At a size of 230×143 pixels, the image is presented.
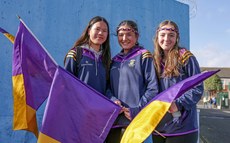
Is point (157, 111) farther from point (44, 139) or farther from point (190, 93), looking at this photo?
point (44, 139)

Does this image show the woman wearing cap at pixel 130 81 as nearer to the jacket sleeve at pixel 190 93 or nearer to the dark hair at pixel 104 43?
the dark hair at pixel 104 43

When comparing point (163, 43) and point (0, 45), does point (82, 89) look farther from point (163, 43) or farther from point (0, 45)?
point (0, 45)

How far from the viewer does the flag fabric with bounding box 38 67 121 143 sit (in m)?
2.61

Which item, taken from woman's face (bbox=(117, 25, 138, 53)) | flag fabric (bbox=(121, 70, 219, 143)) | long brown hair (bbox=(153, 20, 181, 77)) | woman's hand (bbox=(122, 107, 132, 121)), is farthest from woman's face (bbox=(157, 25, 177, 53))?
woman's hand (bbox=(122, 107, 132, 121))

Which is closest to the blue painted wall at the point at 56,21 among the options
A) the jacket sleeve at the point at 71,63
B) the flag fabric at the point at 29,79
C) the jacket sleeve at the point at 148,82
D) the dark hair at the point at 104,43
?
Result: the flag fabric at the point at 29,79

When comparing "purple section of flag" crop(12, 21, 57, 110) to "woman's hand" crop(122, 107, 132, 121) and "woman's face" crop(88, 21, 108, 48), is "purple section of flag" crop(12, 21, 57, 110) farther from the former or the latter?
"woman's hand" crop(122, 107, 132, 121)

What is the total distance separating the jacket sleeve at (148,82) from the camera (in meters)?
3.08

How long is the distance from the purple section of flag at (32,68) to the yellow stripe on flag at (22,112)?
0.15 ft

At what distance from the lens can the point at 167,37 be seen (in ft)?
10.6

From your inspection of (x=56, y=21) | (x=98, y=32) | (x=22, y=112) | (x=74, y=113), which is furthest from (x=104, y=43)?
(x=56, y=21)

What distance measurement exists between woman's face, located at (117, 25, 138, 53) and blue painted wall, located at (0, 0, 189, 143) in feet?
6.71

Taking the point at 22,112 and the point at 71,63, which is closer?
the point at 22,112

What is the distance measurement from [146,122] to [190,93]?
0.58 metres

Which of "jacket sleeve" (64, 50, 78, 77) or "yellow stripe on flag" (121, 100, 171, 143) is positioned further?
"jacket sleeve" (64, 50, 78, 77)
